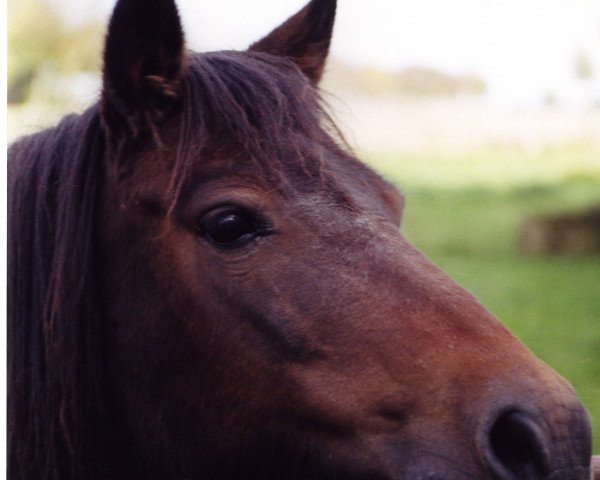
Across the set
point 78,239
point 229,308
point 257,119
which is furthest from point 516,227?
point 78,239

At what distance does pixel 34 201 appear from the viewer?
1.39 meters

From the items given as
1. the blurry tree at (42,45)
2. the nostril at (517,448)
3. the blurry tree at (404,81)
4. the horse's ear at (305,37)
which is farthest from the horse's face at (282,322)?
the blurry tree at (404,81)

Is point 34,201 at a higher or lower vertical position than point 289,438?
higher

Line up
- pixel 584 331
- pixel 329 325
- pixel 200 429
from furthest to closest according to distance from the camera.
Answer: pixel 584 331 → pixel 200 429 → pixel 329 325

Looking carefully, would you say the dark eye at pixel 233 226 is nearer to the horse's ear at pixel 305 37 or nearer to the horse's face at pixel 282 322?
the horse's face at pixel 282 322

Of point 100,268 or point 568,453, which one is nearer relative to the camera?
point 568,453

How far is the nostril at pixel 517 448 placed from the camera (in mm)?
968

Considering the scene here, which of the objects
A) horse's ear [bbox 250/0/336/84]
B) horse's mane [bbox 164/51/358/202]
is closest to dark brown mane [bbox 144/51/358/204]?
horse's mane [bbox 164/51/358/202]

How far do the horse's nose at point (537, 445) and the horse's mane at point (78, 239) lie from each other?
0.53 m

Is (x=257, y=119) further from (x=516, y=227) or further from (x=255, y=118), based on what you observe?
(x=516, y=227)

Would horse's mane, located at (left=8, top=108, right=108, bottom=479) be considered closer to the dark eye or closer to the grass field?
the dark eye

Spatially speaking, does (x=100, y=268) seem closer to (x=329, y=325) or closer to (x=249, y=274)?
(x=249, y=274)

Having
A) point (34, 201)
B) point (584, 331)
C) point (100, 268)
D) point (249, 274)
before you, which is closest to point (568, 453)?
point (249, 274)

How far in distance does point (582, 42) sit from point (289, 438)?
4.69 ft
